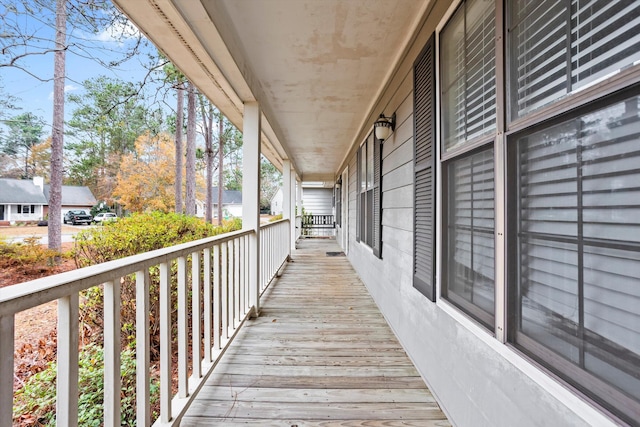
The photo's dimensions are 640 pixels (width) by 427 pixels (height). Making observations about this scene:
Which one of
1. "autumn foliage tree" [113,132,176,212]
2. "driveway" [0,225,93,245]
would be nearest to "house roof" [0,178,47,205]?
"autumn foliage tree" [113,132,176,212]

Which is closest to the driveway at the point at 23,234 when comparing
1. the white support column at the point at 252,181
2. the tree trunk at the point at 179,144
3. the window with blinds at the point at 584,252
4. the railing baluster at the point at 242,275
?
the tree trunk at the point at 179,144

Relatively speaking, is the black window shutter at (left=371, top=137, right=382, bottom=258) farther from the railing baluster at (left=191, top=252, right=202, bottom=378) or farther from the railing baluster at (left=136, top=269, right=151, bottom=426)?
the railing baluster at (left=136, top=269, right=151, bottom=426)

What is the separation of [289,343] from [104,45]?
5212 millimetres

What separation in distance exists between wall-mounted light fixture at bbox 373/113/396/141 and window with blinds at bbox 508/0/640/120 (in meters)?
1.70

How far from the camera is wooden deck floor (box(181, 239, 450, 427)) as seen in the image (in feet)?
5.49

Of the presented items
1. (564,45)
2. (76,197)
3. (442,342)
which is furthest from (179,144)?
(76,197)

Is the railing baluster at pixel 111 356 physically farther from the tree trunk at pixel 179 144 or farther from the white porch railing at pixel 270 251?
the tree trunk at pixel 179 144

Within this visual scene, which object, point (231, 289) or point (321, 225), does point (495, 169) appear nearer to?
point (231, 289)

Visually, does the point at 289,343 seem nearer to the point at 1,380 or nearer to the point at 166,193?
the point at 1,380

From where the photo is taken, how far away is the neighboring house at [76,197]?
20719 mm

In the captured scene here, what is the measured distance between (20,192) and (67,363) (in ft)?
86.9

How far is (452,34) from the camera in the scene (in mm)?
1699

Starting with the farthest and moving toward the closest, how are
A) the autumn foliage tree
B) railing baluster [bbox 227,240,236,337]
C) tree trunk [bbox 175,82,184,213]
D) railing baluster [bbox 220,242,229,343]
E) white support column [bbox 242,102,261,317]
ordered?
the autumn foliage tree < tree trunk [bbox 175,82,184,213] < white support column [bbox 242,102,261,317] < railing baluster [bbox 227,240,236,337] < railing baluster [bbox 220,242,229,343]

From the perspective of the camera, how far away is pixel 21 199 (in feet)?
62.0
